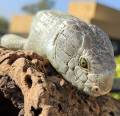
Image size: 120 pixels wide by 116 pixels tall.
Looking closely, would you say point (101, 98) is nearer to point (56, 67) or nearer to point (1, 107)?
point (56, 67)

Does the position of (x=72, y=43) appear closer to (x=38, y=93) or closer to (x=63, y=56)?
(x=63, y=56)

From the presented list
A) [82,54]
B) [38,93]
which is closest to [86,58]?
[82,54]

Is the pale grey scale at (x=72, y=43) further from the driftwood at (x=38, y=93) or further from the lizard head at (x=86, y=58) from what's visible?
the driftwood at (x=38, y=93)

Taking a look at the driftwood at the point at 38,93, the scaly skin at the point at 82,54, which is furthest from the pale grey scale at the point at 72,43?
the driftwood at the point at 38,93

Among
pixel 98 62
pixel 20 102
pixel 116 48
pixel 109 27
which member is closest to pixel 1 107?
pixel 20 102

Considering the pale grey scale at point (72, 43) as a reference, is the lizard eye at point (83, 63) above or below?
below
